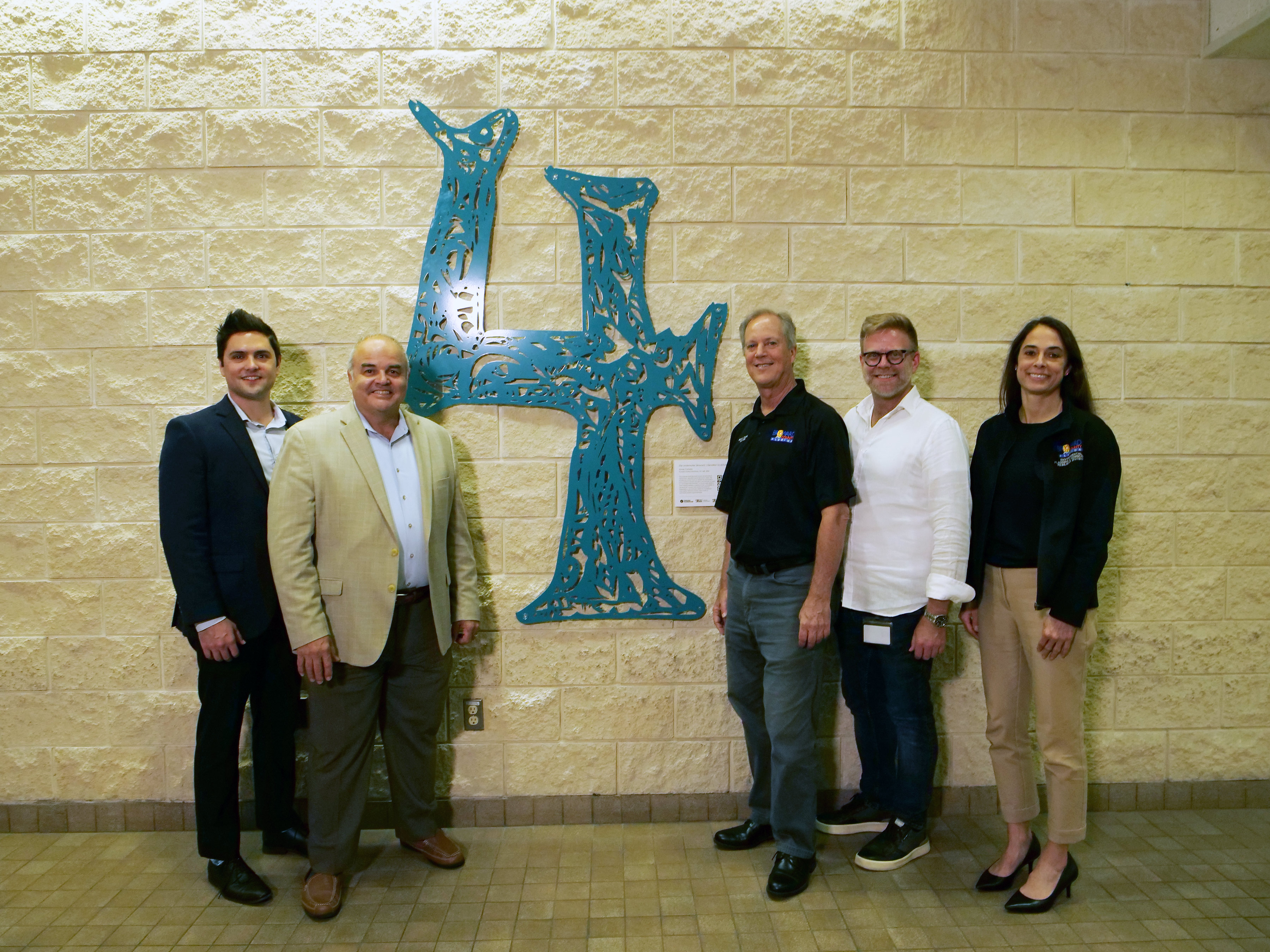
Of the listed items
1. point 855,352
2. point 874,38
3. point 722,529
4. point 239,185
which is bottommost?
point 722,529

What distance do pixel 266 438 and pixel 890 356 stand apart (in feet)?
6.27

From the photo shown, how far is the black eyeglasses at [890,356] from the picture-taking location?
235cm

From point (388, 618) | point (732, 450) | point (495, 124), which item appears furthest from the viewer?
point (495, 124)

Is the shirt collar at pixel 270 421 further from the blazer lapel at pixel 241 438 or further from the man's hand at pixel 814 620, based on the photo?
the man's hand at pixel 814 620

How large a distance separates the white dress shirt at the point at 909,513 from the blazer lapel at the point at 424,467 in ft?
4.20

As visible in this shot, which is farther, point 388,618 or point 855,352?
point 855,352

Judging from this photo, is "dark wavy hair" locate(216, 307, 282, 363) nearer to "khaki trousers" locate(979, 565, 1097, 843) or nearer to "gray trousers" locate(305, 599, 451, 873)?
"gray trousers" locate(305, 599, 451, 873)

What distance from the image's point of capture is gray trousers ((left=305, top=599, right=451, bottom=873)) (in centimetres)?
233

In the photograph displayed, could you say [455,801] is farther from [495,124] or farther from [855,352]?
[495,124]

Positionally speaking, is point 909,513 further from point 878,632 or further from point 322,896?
point 322,896

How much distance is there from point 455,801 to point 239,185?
2264 millimetres

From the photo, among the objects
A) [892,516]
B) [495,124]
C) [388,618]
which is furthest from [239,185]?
[892,516]

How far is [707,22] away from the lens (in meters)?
2.72

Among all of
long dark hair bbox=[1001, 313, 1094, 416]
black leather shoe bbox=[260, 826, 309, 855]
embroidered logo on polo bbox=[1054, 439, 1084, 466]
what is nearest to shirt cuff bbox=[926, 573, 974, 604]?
embroidered logo on polo bbox=[1054, 439, 1084, 466]
